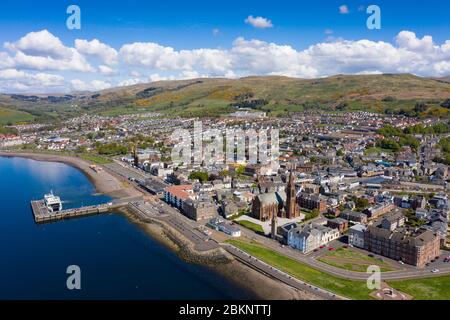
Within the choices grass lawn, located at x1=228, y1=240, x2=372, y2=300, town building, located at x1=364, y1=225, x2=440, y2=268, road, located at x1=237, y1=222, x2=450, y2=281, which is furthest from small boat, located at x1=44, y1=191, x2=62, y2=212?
town building, located at x1=364, y1=225, x2=440, y2=268

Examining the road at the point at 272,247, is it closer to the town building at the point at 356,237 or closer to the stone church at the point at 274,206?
the stone church at the point at 274,206

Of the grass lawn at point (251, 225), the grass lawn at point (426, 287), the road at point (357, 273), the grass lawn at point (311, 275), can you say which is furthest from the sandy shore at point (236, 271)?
the grass lawn at point (426, 287)

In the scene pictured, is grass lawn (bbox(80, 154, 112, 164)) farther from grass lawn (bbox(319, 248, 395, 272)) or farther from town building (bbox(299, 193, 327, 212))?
grass lawn (bbox(319, 248, 395, 272))

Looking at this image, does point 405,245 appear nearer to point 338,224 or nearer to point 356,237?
point 356,237

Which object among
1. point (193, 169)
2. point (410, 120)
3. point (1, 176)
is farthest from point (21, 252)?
point (410, 120)
